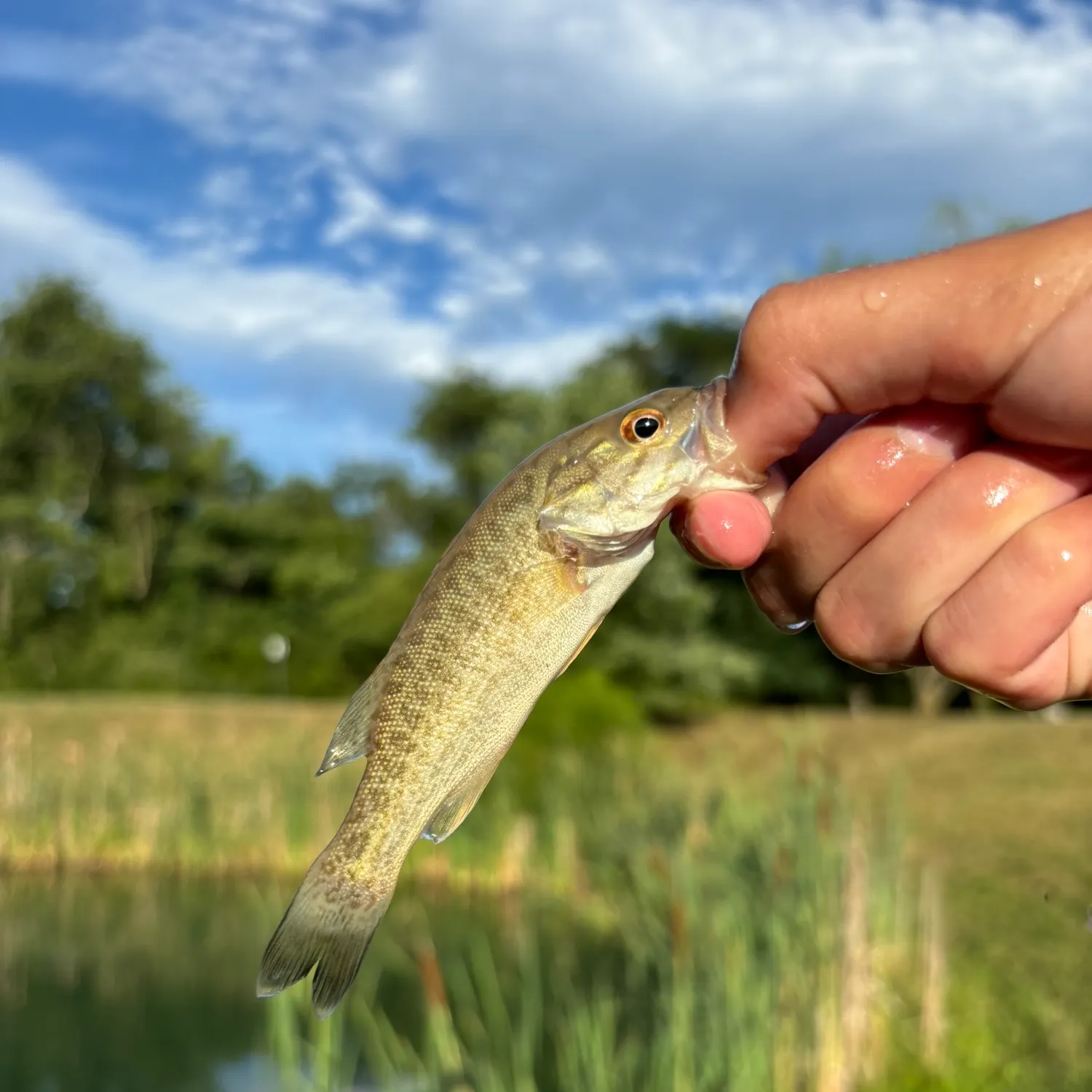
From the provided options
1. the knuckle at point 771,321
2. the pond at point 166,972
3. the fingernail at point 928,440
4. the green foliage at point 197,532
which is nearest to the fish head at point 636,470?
the knuckle at point 771,321

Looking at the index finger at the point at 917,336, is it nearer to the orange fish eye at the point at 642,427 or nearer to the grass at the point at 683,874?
the orange fish eye at the point at 642,427

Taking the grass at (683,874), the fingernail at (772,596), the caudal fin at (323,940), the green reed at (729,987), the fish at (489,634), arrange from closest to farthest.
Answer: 1. the caudal fin at (323,940)
2. the fish at (489,634)
3. the fingernail at (772,596)
4. the green reed at (729,987)
5. the grass at (683,874)

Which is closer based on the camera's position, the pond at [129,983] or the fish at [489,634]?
the fish at [489,634]

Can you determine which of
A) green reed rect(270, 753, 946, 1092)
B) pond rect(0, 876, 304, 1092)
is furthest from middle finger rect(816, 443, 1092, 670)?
pond rect(0, 876, 304, 1092)

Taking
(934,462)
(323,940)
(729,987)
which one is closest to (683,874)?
(729,987)

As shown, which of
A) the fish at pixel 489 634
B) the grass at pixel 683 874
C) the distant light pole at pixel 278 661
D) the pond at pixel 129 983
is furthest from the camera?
the distant light pole at pixel 278 661

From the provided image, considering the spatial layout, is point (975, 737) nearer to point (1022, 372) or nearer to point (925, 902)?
point (925, 902)

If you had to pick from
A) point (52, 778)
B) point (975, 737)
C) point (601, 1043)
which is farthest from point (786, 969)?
point (975, 737)
